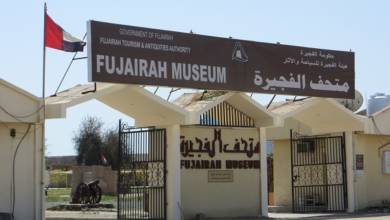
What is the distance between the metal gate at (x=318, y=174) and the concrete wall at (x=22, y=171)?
1011cm

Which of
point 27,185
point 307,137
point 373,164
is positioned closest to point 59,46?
point 27,185

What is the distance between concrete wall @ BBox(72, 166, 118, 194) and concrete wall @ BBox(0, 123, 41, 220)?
51.9 ft

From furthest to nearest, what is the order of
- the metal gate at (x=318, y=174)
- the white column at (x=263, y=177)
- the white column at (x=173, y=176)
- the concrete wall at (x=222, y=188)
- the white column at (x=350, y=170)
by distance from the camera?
the metal gate at (x=318, y=174) < the white column at (x=350, y=170) < the white column at (x=263, y=177) < the concrete wall at (x=222, y=188) < the white column at (x=173, y=176)

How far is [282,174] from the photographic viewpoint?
28875mm

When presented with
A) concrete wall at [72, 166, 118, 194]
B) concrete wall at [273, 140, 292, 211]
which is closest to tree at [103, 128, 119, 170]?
concrete wall at [72, 166, 118, 194]

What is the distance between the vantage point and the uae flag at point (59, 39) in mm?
19438

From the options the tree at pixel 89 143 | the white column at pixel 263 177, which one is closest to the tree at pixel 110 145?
the tree at pixel 89 143

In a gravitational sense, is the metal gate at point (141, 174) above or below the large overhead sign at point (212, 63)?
below

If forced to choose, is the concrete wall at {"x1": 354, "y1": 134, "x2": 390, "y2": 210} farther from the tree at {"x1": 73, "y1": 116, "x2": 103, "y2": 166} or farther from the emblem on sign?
the tree at {"x1": 73, "y1": 116, "x2": 103, "y2": 166}

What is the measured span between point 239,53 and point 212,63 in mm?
1124

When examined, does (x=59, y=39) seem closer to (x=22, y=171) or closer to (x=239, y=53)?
(x=22, y=171)

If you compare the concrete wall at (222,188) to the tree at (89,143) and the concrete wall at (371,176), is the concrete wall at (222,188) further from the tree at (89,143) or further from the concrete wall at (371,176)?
the tree at (89,143)

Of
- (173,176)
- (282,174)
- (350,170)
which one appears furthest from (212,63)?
(282,174)

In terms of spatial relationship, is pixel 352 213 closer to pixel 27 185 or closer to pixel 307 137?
pixel 307 137
